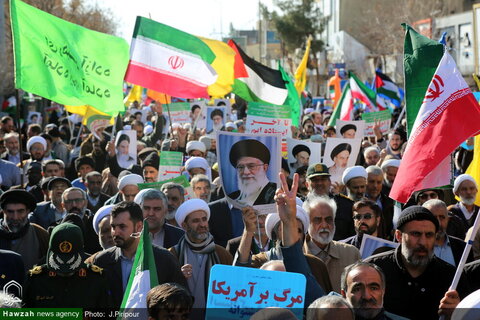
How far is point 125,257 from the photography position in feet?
20.9

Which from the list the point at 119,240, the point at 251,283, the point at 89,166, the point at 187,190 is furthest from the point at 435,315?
the point at 89,166

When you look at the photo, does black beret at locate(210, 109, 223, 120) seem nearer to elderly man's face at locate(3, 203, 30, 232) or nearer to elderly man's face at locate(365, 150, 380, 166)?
elderly man's face at locate(365, 150, 380, 166)

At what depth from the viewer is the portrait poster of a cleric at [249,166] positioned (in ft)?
23.0

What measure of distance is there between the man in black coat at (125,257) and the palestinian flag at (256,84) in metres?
8.21

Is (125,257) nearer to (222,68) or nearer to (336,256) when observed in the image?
(336,256)

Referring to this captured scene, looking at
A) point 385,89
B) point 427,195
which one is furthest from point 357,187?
point 385,89

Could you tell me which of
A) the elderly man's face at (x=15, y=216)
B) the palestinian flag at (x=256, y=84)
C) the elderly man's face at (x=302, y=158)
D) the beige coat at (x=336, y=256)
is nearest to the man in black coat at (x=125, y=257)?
the beige coat at (x=336, y=256)

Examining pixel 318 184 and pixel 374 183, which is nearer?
pixel 318 184

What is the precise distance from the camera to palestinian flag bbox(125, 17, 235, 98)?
1223cm

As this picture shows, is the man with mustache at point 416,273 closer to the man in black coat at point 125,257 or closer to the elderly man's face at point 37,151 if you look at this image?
the man in black coat at point 125,257

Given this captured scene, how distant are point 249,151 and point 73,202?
220 cm

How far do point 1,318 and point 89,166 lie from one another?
6.98 m

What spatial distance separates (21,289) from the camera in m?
6.19

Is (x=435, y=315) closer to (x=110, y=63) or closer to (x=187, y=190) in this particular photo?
(x=187, y=190)
